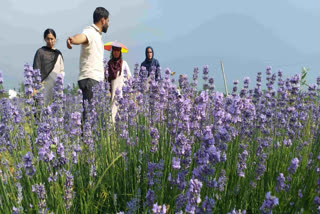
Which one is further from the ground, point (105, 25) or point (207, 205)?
point (105, 25)

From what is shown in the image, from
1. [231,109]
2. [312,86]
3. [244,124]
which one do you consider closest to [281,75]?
[312,86]

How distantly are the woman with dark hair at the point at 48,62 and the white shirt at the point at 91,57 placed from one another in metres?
0.51

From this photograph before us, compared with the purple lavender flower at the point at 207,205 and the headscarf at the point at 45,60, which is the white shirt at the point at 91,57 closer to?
the headscarf at the point at 45,60

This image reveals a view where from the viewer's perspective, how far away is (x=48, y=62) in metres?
5.48

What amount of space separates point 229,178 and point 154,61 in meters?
7.14

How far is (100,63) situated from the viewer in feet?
17.6

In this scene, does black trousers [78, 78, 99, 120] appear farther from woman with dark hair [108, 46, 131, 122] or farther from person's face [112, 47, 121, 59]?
person's face [112, 47, 121, 59]

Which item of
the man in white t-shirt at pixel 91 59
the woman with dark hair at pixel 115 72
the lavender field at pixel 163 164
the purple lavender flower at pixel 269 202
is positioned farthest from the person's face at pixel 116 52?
the purple lavender flower at pixel 269 202

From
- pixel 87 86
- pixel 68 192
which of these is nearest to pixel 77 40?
pixel 87 86

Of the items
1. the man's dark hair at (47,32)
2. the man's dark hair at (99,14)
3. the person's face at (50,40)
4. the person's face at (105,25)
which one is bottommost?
the person's face at (50,40)

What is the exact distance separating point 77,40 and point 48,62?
110 cm

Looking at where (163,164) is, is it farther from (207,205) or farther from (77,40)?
(77,40)

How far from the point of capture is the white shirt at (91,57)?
5.16 meters

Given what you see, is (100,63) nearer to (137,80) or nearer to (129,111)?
(137,80)
